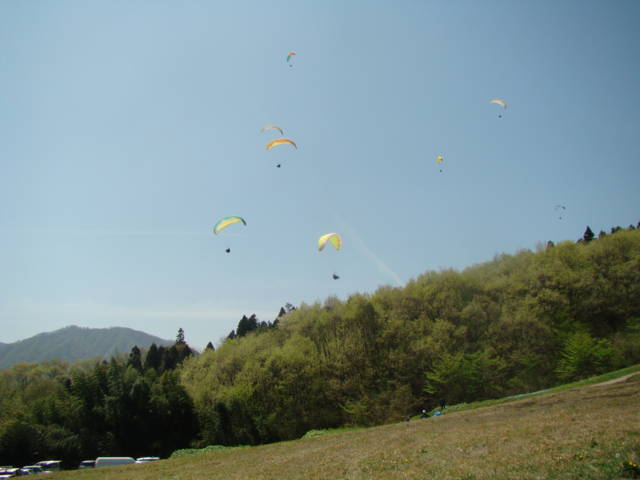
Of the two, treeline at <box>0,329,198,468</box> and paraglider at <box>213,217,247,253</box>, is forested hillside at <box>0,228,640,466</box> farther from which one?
paraglider at <box>213,217,247,253</box>

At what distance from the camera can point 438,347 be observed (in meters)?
48.9

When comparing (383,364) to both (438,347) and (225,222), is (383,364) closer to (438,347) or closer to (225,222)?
(438,347)

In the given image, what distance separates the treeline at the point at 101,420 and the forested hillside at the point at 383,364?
140 mm

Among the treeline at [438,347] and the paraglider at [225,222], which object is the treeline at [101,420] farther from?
the paraglider at [225,222]

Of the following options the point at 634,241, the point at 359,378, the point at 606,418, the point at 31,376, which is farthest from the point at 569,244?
the point at 31,376

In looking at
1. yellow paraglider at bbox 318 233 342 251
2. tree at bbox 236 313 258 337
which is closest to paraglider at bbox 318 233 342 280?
yellow paraglider at bbox 318 233 342 251

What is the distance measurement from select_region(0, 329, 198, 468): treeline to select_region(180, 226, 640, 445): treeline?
3.96 metres

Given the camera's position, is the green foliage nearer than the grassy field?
No

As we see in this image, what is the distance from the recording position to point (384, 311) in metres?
57.3

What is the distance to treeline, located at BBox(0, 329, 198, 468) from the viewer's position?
153 feet

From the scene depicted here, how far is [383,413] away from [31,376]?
110700 millimetres

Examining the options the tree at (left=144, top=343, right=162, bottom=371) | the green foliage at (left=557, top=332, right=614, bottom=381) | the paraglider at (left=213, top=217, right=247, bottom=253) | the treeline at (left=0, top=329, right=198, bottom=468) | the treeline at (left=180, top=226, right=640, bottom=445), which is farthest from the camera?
the tree at (left=144, top=343, right=162, bottom=371)

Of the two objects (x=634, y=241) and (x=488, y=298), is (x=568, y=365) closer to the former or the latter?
(x=488, y=298)

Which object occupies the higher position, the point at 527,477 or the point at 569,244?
the point at 569,244
